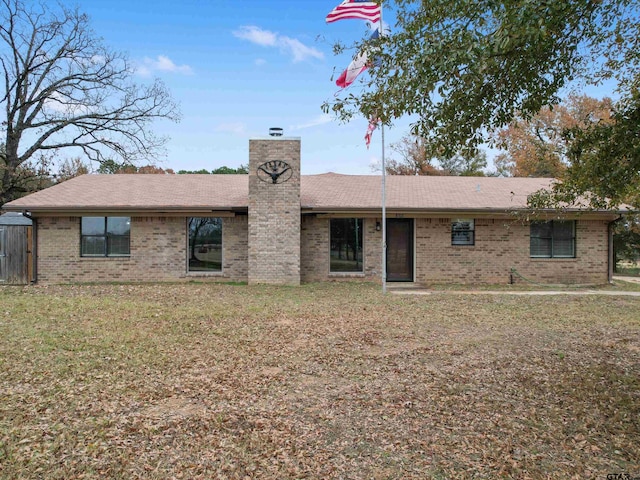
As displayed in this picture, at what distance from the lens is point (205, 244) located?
15094 mm

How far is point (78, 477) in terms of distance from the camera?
10.6 ft

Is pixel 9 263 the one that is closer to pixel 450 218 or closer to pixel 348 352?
pixel 348 352

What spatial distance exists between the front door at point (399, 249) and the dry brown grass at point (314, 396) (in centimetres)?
632

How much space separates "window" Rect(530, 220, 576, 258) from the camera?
15555 millimetres

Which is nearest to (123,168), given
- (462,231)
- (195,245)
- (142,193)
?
(142,193)

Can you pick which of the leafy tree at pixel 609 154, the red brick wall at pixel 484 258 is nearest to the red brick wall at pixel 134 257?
the red brick wall at pixel 484 258

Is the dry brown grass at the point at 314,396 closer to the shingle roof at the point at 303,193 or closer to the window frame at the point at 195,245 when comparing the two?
the window frame at the point at 195,245

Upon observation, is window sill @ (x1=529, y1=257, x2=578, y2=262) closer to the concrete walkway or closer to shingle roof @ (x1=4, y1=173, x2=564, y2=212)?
the concrete walkway

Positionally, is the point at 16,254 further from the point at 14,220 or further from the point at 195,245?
the point at 195,245

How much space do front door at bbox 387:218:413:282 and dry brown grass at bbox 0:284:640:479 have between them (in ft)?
20.7

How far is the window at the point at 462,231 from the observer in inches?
605

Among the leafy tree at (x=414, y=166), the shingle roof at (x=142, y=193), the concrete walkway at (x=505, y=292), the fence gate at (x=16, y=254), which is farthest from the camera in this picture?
the leafy tree at (x=414, y=166)

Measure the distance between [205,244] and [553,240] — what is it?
1154 centimetres

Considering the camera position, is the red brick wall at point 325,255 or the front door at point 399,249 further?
the front door at point 399,249
